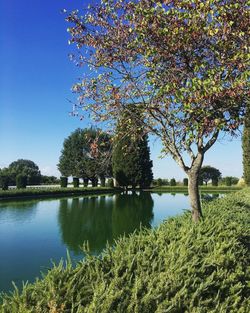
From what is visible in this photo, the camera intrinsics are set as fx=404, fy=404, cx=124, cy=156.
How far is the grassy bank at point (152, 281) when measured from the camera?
10.7 feet

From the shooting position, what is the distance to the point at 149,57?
770cm

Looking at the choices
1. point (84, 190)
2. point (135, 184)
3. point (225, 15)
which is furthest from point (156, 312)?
point (135, 184)

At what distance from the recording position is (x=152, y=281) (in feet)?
12.3

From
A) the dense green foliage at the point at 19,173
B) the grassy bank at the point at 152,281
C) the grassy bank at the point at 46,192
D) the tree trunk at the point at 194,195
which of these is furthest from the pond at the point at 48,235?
the dense green foliage at the point at 19,173

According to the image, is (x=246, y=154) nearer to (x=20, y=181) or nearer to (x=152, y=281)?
(x=20, y=181)

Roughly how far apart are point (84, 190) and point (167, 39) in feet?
126

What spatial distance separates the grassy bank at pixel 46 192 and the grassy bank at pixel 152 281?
29.9 m

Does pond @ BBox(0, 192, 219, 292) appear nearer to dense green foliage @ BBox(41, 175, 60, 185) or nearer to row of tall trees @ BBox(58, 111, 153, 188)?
row of tall trees @ BBox(58, 111, 153, 188)

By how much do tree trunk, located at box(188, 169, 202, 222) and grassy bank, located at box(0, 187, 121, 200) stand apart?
1070 inches

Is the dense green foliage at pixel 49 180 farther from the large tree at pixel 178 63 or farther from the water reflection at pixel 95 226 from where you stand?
the large tree at pixel 178 63

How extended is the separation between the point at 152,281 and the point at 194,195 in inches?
176

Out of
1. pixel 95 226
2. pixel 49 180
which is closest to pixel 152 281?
pixel 95 226

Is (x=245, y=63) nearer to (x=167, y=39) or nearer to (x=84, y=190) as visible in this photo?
(x=167, y=39)

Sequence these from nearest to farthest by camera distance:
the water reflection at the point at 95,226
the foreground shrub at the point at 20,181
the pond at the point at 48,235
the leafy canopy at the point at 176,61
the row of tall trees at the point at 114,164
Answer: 1. the leafy canopy at the point at 176,61
2. the pond at the point at 48,235
3. the water reflection at the point at 95,226
4. the foreground shrub at the point at 20,181
5. the row of tall trees at the point at 114,164
